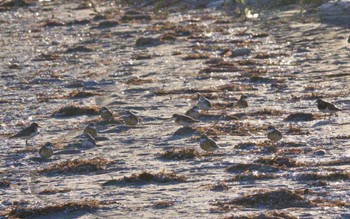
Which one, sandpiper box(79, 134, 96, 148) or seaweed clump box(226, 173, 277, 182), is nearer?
seaweed clump box(226, 173, 277, 182)

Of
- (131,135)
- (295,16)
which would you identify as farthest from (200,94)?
(295,16)

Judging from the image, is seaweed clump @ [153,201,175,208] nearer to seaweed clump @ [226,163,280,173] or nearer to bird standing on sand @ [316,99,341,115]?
seaweed clump @ [226,163,280,173]

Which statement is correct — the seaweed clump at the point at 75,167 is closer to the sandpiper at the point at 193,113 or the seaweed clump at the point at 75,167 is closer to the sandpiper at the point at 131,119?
the sandpiper at the point at 131,119

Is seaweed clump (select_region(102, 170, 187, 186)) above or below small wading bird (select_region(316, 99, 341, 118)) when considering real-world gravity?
above

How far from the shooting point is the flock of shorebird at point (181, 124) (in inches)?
494

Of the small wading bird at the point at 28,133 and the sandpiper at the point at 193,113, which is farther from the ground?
the small wading bird at the point at 28,133

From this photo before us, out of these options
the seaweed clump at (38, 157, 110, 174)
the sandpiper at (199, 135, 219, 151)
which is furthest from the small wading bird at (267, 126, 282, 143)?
the seaweed clump at (38, 157, 110, 174)

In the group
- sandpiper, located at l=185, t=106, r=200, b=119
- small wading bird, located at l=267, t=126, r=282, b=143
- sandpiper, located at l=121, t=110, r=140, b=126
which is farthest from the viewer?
sandpiper, located at l=185, t=106, r=200, b=119

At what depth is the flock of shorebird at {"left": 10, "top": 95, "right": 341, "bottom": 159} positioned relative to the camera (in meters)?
12.5

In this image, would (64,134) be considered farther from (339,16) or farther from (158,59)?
(339,16)

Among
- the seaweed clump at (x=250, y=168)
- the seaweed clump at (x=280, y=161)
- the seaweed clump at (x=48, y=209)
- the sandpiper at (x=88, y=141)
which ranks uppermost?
the seaweed clump at (x=48, y=209)

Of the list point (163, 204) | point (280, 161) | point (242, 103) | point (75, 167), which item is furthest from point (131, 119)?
point (163, 204)

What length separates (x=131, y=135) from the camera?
A: 14.2 m

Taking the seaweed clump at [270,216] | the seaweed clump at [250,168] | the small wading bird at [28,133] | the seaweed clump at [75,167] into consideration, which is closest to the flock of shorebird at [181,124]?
the small wading bird at [28,133]
